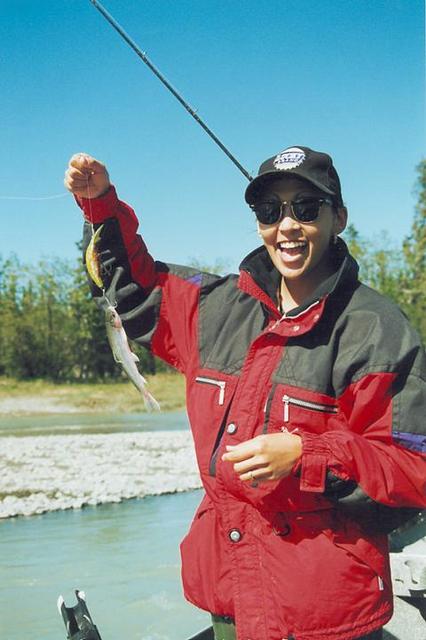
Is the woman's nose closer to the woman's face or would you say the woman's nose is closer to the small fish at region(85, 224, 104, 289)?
the woman's face

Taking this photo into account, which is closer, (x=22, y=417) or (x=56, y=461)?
(x=56, y=461)

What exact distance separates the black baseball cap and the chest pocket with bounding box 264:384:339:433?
527 millimetres

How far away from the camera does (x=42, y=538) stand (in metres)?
8.66

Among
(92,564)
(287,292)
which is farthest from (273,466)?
(92,564)

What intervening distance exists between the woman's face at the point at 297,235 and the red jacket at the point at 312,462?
0.08 meters

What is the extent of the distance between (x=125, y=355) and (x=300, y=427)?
1000 millimetres

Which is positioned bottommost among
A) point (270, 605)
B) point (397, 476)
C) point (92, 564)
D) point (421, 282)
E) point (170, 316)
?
point (92, 564)

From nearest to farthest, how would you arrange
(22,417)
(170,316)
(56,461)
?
(170,316)
(56,461)
(22,417)

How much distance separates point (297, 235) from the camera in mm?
2064

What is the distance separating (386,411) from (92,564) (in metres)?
6.46

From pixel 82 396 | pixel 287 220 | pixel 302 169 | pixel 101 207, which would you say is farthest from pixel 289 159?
pixel 82 396

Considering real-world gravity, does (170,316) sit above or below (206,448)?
above

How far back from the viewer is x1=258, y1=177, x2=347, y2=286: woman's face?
2057 millimetres

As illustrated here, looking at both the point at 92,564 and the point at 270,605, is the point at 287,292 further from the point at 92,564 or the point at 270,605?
the point at 92,564
